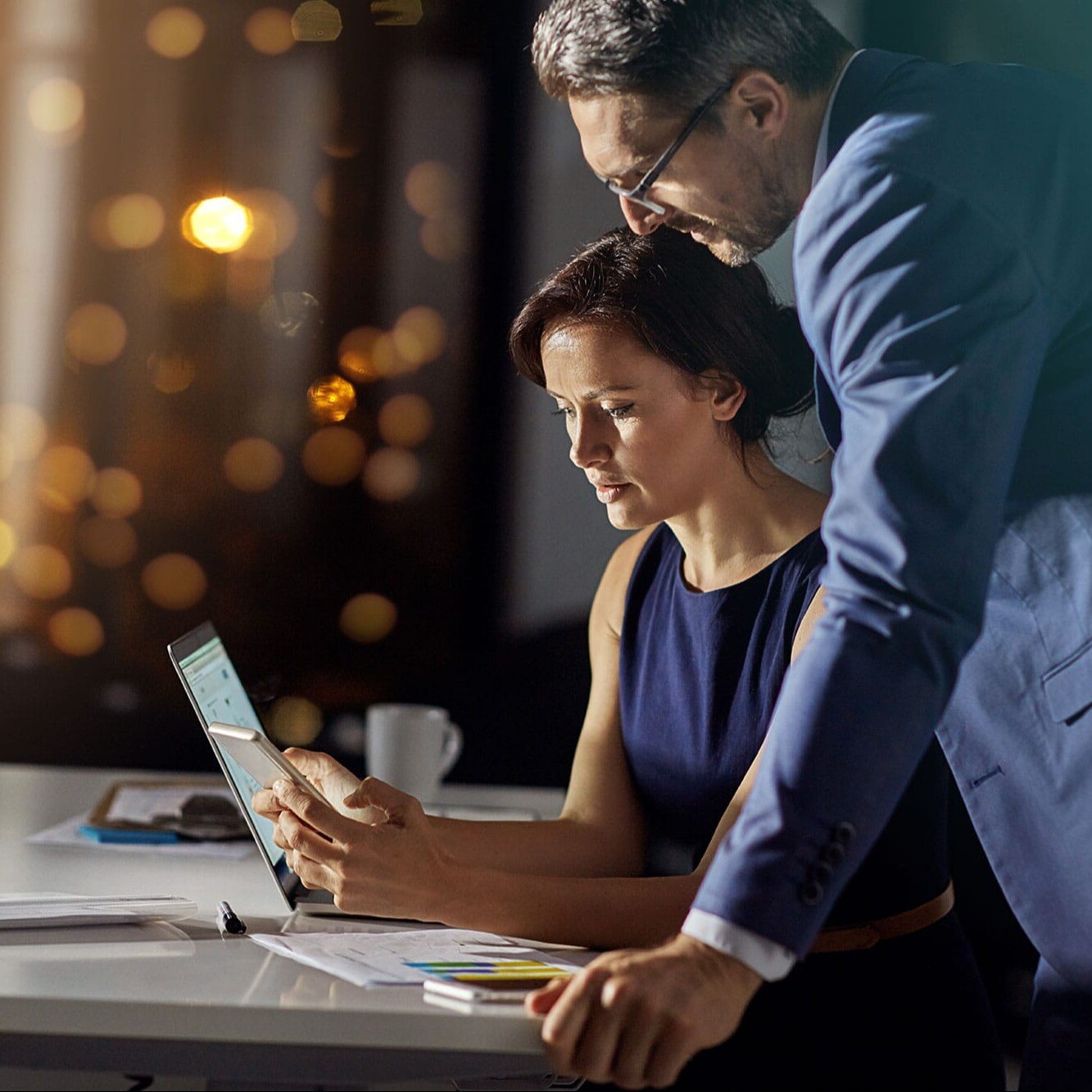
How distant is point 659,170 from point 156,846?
934mm

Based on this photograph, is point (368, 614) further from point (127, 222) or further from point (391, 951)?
point (391, 951)

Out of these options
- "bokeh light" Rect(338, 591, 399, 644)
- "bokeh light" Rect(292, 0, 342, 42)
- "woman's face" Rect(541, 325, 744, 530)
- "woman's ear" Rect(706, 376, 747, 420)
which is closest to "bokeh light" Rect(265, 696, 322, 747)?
"bokeh light" Rect(338, 591, 399, 644)

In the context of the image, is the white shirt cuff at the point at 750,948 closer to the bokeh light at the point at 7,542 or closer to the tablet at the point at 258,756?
the tablet at the point at 258,756

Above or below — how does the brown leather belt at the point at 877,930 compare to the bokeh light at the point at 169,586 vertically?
above

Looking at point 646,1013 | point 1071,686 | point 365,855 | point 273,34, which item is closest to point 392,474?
point 273,34

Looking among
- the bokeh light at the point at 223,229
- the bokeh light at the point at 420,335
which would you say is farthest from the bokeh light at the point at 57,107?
the bokeh light at the point at 420,335

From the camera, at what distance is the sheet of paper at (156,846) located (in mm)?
1405

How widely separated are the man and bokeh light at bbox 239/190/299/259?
1151mm

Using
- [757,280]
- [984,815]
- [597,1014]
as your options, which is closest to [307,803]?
[597,1014]

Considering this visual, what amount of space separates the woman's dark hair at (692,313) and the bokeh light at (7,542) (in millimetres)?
1145

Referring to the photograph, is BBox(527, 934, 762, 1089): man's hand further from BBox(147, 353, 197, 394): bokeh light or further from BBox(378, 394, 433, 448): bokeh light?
BBox(147, 353, 197, 394): bokeh light

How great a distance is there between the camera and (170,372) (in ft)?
7.13

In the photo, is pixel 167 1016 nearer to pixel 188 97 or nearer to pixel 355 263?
pixel 355 263

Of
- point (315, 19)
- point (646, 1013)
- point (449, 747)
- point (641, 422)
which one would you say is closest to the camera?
point (646, 1013)
